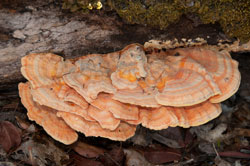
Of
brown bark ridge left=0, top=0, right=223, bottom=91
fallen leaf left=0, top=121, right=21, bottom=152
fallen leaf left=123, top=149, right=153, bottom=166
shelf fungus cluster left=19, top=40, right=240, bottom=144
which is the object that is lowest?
fallen leaf left=123, top=149, right=153, bottom=166

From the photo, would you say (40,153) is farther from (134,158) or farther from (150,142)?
(150,142)

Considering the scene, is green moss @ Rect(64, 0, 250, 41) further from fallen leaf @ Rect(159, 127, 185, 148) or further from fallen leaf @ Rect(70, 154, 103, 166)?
fallen leaf @ Rect(70, 154, 103, 166)

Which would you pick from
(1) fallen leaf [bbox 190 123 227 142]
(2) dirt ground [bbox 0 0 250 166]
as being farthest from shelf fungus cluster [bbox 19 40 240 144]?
(1) fallen leaf [bbox 190 123 227 142]

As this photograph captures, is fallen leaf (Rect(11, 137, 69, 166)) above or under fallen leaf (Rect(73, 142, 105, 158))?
above

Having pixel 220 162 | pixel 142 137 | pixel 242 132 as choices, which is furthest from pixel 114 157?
pixel 242 132

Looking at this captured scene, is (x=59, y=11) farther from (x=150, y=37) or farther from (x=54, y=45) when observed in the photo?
(x=150, y=37)

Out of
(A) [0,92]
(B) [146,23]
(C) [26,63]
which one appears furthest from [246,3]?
(A) [0,92]
